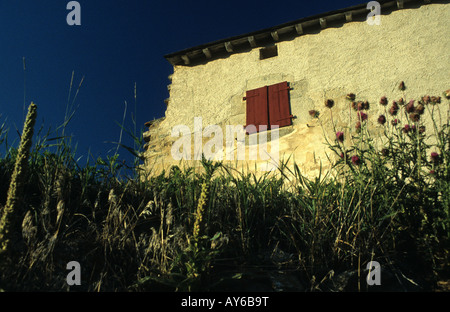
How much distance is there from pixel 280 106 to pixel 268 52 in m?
2.05

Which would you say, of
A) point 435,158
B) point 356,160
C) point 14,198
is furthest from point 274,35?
point 14,198

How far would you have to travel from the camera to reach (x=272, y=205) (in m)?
2.64

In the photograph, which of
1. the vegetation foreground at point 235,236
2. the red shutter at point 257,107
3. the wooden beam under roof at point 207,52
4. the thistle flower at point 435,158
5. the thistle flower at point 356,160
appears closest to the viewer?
the vegetation foreground at point 235,236

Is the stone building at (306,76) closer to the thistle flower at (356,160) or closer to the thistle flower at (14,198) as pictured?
the thistle flower at (356,160)

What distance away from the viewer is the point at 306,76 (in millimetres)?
7621

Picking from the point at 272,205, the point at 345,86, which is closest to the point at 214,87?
the point at 345,86

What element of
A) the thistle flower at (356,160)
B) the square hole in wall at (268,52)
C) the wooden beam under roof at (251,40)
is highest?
the wooden beam under roof at (251,40)

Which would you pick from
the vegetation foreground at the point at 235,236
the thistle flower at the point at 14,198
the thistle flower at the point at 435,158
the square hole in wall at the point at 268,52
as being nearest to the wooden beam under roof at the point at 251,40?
the square hole in wall at the point at 268,52

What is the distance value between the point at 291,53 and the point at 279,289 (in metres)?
7.16

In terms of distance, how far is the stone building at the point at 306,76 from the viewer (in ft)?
22.1

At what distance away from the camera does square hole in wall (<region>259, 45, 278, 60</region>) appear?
8.61 meters

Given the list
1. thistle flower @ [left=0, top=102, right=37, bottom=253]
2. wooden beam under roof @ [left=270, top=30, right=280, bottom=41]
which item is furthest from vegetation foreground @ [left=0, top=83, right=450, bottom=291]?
wooden beam under roof @ [left=270, top=30, right=280, bottom=41]

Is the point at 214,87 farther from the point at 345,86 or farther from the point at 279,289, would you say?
the point at 279,289

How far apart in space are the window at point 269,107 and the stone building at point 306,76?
0.02 meters
